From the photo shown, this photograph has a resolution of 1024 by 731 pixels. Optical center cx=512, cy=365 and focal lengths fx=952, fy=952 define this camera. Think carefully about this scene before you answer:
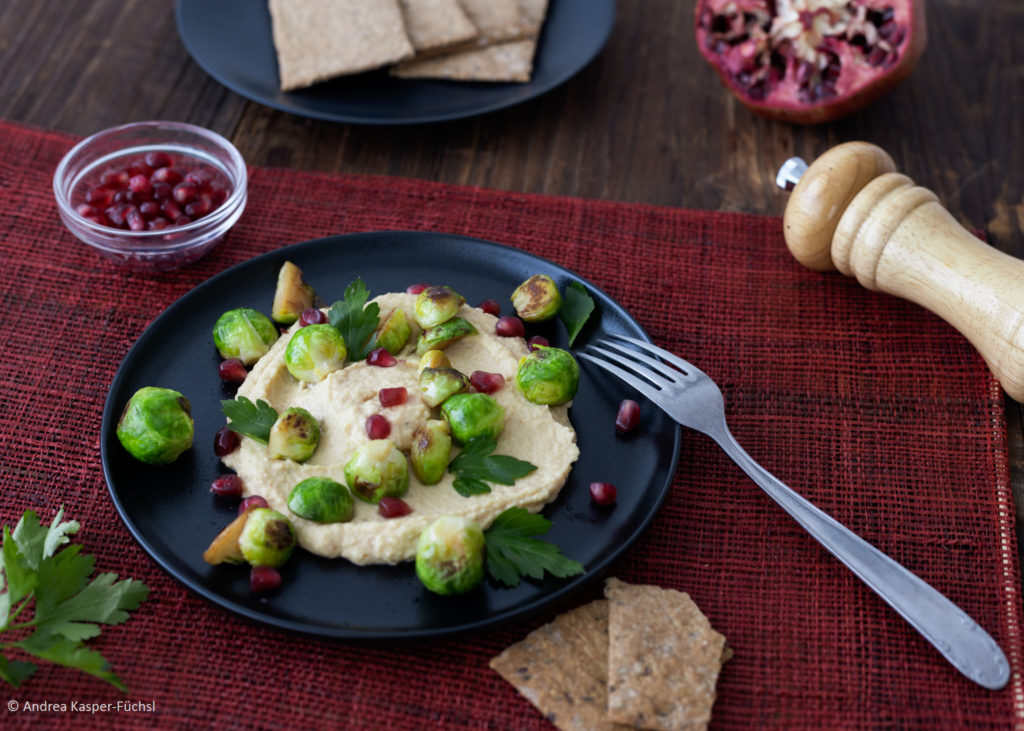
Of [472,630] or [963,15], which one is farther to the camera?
[963,15]

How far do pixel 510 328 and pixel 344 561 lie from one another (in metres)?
1.19

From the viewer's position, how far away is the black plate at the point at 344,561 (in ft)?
9.86

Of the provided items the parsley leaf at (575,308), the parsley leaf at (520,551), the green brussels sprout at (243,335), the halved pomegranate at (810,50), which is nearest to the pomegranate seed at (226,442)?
the green brussels sprout at (243,335)

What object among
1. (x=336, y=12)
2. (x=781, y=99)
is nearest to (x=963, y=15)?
(x=781, y=99)

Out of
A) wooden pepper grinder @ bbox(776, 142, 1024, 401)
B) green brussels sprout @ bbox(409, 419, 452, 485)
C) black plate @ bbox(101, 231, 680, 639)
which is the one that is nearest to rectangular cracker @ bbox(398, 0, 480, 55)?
black plate @ bbox(101, 231, 680, 639)

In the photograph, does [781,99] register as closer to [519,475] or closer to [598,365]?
[598,365]

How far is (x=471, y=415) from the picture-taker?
3.29 metres

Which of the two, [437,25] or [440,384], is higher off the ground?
[437,25]

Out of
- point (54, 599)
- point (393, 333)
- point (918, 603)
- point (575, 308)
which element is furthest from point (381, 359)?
point (918, 603)

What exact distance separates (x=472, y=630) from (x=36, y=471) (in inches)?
73.3

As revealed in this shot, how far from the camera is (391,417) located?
3.37 m

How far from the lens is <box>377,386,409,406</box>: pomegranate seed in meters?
3.42

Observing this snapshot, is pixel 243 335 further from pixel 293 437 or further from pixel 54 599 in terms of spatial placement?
pixel 54 599

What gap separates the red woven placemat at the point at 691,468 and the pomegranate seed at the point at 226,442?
452 mm
